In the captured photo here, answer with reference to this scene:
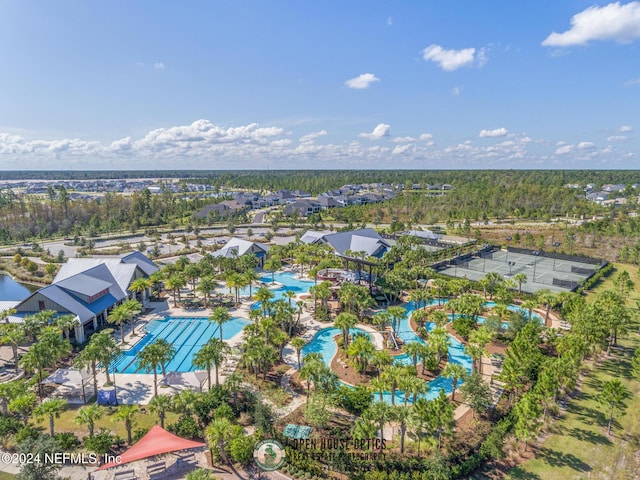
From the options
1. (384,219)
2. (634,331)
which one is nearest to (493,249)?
(634,331)

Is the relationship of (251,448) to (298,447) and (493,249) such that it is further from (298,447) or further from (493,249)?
(493,249)

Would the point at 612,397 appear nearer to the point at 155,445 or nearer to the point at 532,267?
the point at 155,445

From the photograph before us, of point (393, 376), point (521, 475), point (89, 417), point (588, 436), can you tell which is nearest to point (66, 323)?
point (89, 417)

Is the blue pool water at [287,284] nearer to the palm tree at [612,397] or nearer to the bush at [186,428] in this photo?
the bush at [186,428]

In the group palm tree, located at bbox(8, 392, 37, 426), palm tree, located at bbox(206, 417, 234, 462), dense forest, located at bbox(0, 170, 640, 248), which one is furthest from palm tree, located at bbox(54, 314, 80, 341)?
dense forest, located at bbox(0, 170, 640, 248)

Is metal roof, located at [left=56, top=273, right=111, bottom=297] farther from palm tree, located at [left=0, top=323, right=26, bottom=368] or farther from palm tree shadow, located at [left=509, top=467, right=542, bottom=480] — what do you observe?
palm tree shadow, located at [left=509, top=467, right=542, bottom=480]

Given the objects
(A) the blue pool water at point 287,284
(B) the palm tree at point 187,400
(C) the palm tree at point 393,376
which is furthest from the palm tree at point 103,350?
(A) the blue pool water at point 287,284
